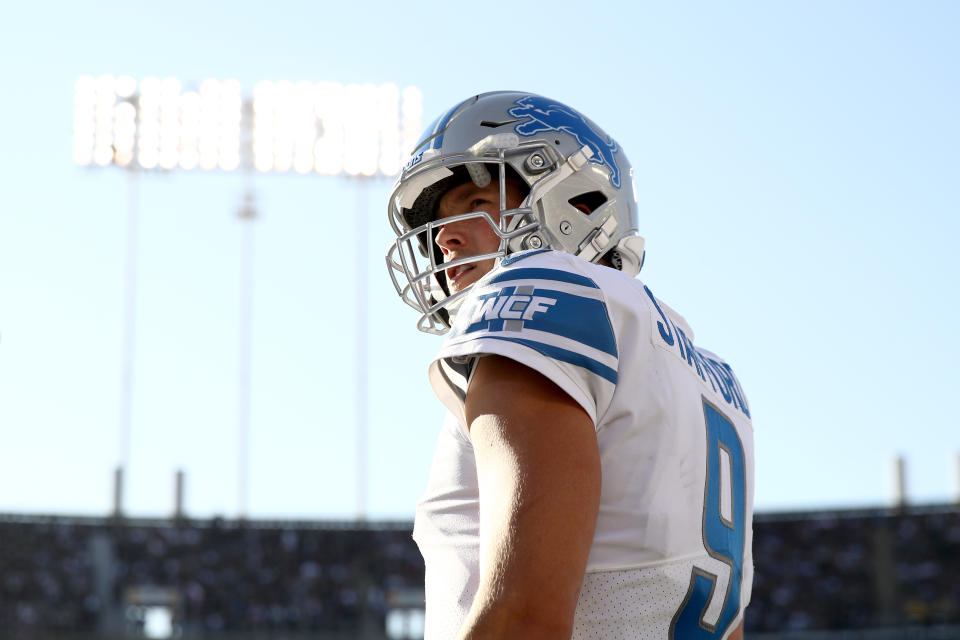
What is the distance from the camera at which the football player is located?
1.26 meters

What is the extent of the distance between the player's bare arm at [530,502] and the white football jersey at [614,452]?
0.04 metres

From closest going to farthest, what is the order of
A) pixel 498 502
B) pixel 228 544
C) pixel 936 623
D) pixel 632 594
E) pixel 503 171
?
pixel 498 502
pixel 632 594
pixel 503 171
pixel 936 623
pixel 228 544

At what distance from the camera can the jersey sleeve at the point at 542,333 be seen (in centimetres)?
134

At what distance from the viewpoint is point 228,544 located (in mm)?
21344

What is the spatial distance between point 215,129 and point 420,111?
15.8 ft

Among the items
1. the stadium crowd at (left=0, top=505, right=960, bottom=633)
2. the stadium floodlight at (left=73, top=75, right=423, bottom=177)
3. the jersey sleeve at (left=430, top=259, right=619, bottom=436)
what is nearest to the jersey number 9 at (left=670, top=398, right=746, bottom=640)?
the jersey sleeve at (left=430, top=259, right=619, bottom=436)

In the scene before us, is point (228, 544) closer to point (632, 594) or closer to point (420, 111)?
point (420, 111)

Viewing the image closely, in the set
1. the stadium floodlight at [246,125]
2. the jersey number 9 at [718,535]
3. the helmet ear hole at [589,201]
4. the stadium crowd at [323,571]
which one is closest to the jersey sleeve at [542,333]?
the jersey number 9 at [718,535]

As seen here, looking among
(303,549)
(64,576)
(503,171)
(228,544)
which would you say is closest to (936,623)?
(303,549)

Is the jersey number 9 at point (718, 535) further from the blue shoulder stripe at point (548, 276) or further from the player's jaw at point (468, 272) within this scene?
the player's jaw at point (468, 272)

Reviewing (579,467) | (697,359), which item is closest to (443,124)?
(697,359)

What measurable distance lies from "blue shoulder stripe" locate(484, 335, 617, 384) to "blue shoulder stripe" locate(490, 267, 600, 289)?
12 centimetres

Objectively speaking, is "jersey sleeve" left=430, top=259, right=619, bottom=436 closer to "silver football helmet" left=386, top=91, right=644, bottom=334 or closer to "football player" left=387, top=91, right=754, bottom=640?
"football player" left=387, top=91, right=754, bottom=640

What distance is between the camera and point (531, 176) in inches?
78.7
